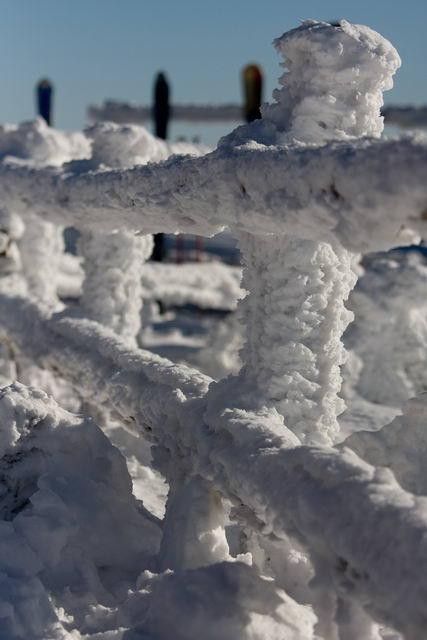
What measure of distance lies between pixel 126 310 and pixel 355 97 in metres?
3.30

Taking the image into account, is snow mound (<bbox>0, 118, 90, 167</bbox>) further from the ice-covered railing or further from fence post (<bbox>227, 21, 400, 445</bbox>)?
fence post (<bbox>227, 21, 400, 445</bbox>)

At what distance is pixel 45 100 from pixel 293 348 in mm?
15655

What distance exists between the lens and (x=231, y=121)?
17.7 m

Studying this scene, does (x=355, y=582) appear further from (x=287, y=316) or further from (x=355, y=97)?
(x=355, y=97)

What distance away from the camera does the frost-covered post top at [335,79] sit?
3215 mm

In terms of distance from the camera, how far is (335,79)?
3.25 metres

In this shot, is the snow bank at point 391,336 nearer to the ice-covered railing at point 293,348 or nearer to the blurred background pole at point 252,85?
the ice-covered railing at point 293,348

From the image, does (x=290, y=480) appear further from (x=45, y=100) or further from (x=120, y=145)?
(x=45, y=100)

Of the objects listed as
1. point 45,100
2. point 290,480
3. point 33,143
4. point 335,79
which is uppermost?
point 335,79

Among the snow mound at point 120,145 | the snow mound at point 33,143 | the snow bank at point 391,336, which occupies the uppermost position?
the snow mound at point 120,145

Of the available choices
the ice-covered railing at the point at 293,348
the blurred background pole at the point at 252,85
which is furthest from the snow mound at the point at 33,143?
the blurred background pole at the point at 252,85

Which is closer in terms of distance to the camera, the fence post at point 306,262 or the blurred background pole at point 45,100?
the fence post at point 306,262

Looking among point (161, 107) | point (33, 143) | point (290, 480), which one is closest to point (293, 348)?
point (290, 480)

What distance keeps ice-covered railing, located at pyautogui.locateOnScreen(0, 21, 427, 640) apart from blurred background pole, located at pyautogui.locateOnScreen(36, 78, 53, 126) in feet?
44.8
